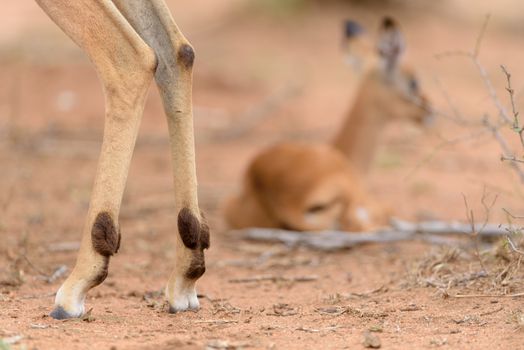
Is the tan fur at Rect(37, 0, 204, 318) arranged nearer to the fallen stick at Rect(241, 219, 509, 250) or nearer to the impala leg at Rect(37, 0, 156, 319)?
the impala leg at Rect(37, 0, 156, 319)

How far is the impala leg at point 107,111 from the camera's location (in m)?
3.59

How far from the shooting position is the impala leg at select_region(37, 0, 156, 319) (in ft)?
11.8

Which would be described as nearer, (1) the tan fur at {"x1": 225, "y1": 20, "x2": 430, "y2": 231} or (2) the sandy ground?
(2) the sandy ground

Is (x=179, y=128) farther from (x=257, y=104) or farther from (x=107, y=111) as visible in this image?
(x=257, y=104)

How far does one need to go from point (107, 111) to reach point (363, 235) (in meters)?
2.74

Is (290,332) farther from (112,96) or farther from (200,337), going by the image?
(112,96)

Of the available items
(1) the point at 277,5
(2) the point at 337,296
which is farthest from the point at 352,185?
(1) the point at 277,5

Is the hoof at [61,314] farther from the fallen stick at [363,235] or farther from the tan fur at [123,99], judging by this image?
the fallen stick at [363,235]

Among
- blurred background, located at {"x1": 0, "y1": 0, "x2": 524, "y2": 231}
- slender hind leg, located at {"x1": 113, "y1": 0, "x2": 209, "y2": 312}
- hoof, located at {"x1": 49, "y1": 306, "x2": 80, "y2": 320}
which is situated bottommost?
blurred background, located at {"x1": 0, "y1": 0, "x2": 524, "y2": 231}

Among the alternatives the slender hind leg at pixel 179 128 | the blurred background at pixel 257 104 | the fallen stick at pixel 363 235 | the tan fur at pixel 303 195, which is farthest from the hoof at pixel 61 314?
the tan fur at pixel 303 195

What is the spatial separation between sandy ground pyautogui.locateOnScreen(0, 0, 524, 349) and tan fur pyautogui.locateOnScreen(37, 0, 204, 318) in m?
0.19

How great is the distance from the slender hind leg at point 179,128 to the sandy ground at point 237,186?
0.17m

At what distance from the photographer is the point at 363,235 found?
6016 mm

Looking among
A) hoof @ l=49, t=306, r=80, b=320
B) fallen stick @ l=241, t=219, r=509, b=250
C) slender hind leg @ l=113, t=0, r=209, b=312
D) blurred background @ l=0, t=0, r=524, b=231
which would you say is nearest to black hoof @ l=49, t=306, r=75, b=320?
hoof @ l=49, t=306, r=80, b=320
